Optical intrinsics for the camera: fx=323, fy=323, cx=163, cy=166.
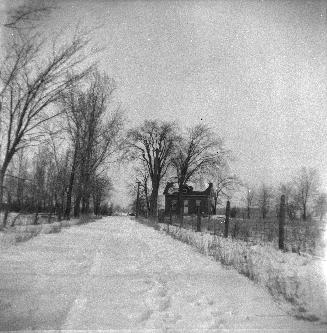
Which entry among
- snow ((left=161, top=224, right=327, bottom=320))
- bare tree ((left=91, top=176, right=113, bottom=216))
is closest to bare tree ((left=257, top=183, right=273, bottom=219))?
bare tree ((left=91, top=176, right=113, bottom=216))

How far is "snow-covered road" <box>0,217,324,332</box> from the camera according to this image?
2.68m

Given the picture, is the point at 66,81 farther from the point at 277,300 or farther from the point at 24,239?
the point at 277,300

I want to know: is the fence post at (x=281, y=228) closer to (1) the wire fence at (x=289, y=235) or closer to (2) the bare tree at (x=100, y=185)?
(1) the wire fence at (x=289, y=235)

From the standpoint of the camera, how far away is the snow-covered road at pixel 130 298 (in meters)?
2.68

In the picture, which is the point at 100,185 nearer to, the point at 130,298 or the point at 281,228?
the point at 281,228

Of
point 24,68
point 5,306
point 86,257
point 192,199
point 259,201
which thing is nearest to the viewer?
point 5,306

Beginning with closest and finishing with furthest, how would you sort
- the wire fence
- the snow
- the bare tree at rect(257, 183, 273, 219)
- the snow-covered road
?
1. the snow-covered road
2. the snow
3. the wire fence
4. the bare tree at rect(257, 183, 273, 219)

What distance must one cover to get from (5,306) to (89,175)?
2114cm

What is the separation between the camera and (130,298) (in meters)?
3.41

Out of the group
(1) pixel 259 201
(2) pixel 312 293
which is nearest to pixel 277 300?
(2) pixel 312 293

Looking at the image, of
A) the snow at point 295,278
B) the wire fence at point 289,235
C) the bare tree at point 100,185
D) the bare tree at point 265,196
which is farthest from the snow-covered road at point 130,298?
the bare tree at point 265,196

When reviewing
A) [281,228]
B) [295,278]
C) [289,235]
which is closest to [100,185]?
[289,235]

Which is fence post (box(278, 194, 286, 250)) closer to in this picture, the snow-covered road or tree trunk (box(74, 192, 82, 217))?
the snow-covered road

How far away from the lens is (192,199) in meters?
59.3
